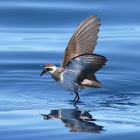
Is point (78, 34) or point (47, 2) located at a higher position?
point (47, 2)

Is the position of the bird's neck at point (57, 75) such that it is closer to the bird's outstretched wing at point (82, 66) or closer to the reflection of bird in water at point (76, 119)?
the bird's outstretched wing at point (82, 66)

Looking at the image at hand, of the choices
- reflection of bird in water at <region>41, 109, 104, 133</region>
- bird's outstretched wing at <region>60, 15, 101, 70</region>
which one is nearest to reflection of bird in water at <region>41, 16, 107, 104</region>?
bird's outstretched wing at <region>60, 15, 101, 70</region>

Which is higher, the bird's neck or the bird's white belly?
the bird's neck

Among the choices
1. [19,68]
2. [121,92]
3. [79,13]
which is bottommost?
[121,92]

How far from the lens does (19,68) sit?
10594mm

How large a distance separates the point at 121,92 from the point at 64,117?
2.44 m

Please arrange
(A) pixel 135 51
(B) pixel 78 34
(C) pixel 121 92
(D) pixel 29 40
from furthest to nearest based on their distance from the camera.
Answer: (D) pixel 29 40 < (A) pixel 135 51 < (C) pixel 121 92 < (B) pixel 78 34

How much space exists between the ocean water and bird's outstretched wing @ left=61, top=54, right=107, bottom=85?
0.51 m

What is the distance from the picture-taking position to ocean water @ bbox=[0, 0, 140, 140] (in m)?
5.94

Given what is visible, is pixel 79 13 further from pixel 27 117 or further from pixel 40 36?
pixel 27 117

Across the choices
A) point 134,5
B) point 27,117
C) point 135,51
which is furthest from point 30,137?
point 134,5

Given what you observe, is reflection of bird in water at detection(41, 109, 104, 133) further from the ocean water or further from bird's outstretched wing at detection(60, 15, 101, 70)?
bird's outstretched wing at detection(60, 15, 101, 70)

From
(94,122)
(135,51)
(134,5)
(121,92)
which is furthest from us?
(134,5)

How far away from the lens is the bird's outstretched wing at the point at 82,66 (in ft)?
22.4
